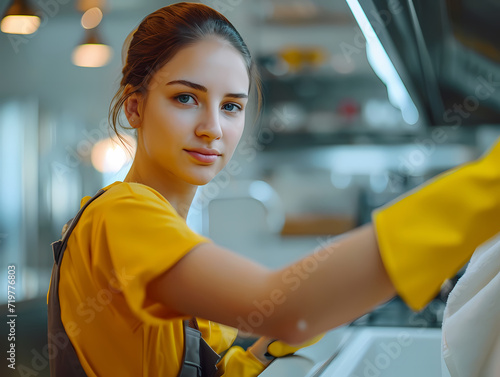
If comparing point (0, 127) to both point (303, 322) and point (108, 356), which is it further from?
point (303, 322)

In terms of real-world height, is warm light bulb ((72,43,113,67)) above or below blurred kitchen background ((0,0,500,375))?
above

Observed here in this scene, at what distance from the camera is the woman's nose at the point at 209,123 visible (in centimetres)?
50

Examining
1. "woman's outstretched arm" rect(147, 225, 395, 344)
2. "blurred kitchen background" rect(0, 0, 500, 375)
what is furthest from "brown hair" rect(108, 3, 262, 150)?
"woman's outstretched arm" rect(147, 225, 395, 344)

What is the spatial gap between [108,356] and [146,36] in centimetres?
31

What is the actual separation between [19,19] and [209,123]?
4.10 feet

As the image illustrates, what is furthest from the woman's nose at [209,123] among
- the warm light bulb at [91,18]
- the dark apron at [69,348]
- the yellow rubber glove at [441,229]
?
the warm light bulb at [91,18]

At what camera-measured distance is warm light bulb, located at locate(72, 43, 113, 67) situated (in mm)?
1841

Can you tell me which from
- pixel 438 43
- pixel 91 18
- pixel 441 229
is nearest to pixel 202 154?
pixel 441 229

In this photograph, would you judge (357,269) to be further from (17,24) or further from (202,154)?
(17,24)

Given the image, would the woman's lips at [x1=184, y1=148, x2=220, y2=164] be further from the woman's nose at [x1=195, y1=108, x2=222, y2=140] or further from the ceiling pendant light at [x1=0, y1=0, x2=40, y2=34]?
the ceiling pendant light at [x1=0, y1=0, x2=40, y2=34]

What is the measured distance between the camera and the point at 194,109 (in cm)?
50

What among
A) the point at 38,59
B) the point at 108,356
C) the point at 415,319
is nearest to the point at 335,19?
the point at 38,59

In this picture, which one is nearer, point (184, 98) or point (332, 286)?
point (332, 286)

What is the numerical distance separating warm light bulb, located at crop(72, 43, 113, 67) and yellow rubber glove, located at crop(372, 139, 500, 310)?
1.66m
